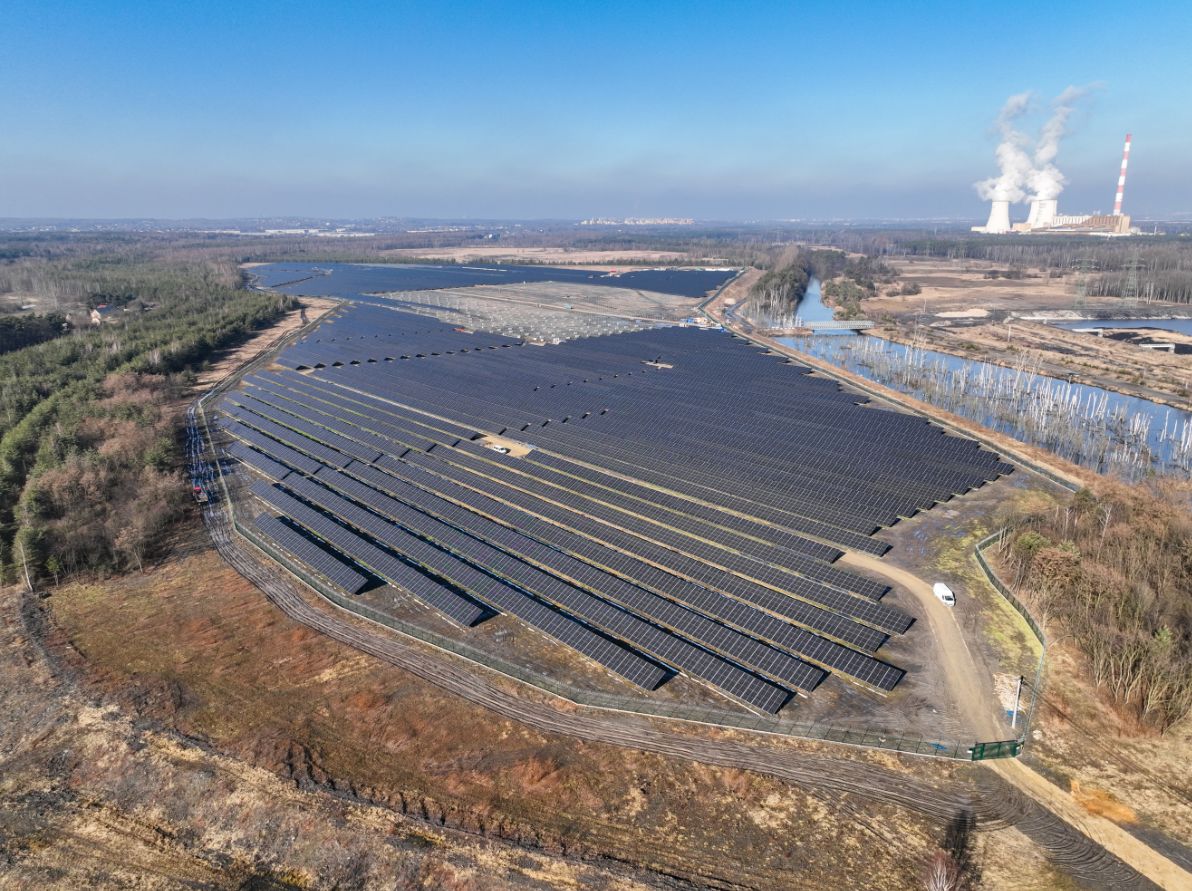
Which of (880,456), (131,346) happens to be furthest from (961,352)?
(131,346)

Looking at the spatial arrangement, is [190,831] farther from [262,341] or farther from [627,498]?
[262,341]

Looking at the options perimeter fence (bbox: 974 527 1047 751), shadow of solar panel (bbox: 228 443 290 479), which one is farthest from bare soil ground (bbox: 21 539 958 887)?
shadow of solar panel (bbox: 228 443 290 479)

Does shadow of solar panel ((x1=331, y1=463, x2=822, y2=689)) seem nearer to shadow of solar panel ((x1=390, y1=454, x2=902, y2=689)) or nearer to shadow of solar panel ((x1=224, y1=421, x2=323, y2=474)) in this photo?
shadow of solar panel ((x1=390, y1=454, x2=902, y2=689))

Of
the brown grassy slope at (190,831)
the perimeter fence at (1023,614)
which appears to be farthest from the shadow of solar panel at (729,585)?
the brown grassy slope at (190,831)

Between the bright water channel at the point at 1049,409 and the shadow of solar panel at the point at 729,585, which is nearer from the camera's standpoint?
the shadow of solar panel at the point at 729,585

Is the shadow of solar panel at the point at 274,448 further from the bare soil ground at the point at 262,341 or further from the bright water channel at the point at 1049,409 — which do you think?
the bright water channel at the point at 1049,409
